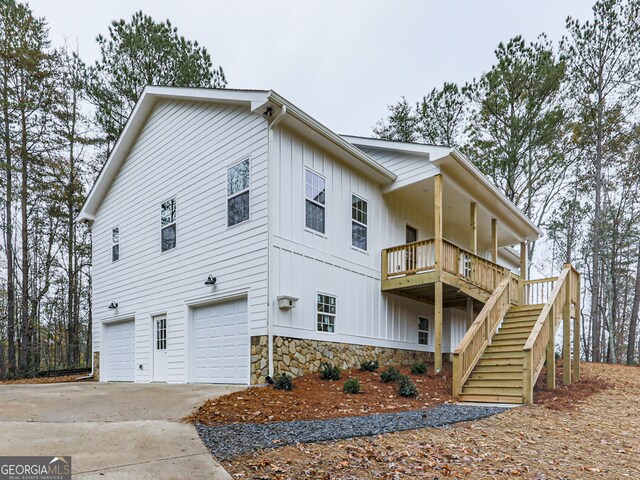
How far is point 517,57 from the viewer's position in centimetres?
1828

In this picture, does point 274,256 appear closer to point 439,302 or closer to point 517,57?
point 439,302

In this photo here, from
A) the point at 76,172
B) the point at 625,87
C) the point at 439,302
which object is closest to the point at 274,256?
the point at 439,302

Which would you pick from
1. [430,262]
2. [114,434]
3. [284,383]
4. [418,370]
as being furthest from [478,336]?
[114,434]

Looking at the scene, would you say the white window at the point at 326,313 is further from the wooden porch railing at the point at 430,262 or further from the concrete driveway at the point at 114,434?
the concrete driveway at the point at 114,434

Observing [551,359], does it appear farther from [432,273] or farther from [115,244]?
[115,244]

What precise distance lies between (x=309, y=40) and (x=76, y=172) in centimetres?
1995

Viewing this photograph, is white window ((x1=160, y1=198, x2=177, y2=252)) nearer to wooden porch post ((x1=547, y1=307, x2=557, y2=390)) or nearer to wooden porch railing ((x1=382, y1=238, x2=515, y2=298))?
wooden porch railing ((x1=382, y1=238, x2=515, y2=298))

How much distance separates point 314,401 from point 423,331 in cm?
736

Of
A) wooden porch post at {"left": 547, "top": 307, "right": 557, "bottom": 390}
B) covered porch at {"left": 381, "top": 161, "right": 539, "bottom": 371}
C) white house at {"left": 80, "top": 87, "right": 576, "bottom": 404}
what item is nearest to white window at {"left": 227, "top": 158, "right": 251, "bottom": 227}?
white house at {"left": 80, "top": 87, "right": 576, "bottom": 404}

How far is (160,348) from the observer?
11430mm

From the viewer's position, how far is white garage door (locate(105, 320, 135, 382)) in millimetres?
12695

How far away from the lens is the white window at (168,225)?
1176cm

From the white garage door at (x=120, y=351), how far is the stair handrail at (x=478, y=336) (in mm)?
8794

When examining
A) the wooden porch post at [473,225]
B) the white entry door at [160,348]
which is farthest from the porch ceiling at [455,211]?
the white entry door at [160,348]
